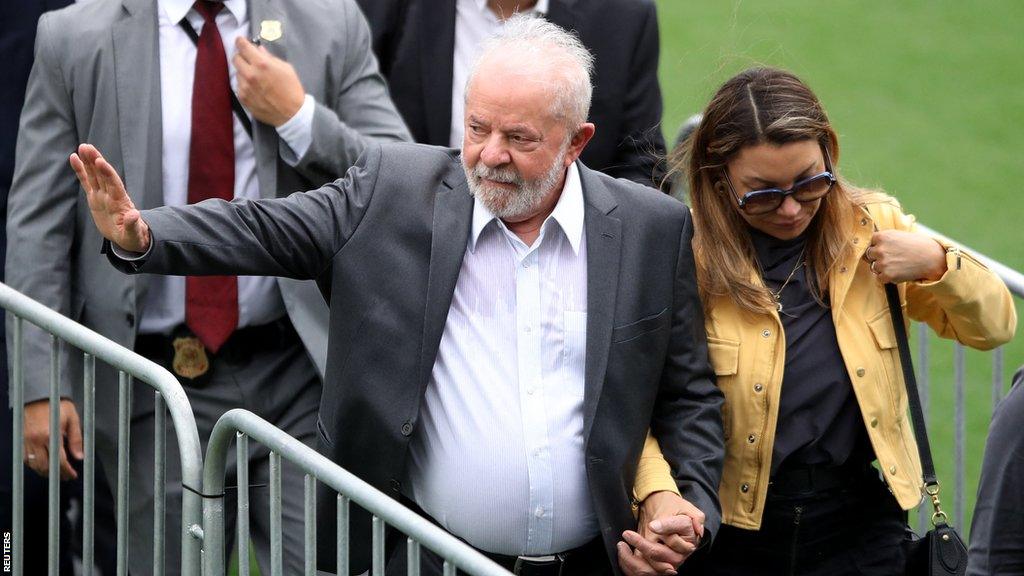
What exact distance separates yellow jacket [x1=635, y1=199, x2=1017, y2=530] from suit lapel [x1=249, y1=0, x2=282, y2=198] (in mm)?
1226

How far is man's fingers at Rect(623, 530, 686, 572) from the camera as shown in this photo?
367 centimetres

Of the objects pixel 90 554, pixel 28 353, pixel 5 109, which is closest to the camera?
pixel 90 554

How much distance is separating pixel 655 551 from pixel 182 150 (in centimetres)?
165

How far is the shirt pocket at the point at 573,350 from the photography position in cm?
370

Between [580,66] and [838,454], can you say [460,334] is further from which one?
[838,454]

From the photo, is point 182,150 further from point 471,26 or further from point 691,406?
point 691,406

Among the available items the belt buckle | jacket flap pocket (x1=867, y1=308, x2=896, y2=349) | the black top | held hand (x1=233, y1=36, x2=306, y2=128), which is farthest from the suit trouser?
jacket flap pocket (x1=867, y1=308, x2=896, y2=349)

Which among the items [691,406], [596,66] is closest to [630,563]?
[691,406]

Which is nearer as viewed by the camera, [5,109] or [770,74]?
[770,74]

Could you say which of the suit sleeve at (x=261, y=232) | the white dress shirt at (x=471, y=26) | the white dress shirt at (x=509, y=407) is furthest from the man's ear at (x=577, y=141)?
the white dress shirt at (x=471, y=26)

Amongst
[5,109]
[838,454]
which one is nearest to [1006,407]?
[838,454]

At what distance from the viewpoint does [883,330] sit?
13.0 feet

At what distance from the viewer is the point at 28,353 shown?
14.2ft

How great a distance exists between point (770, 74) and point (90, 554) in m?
1.94
